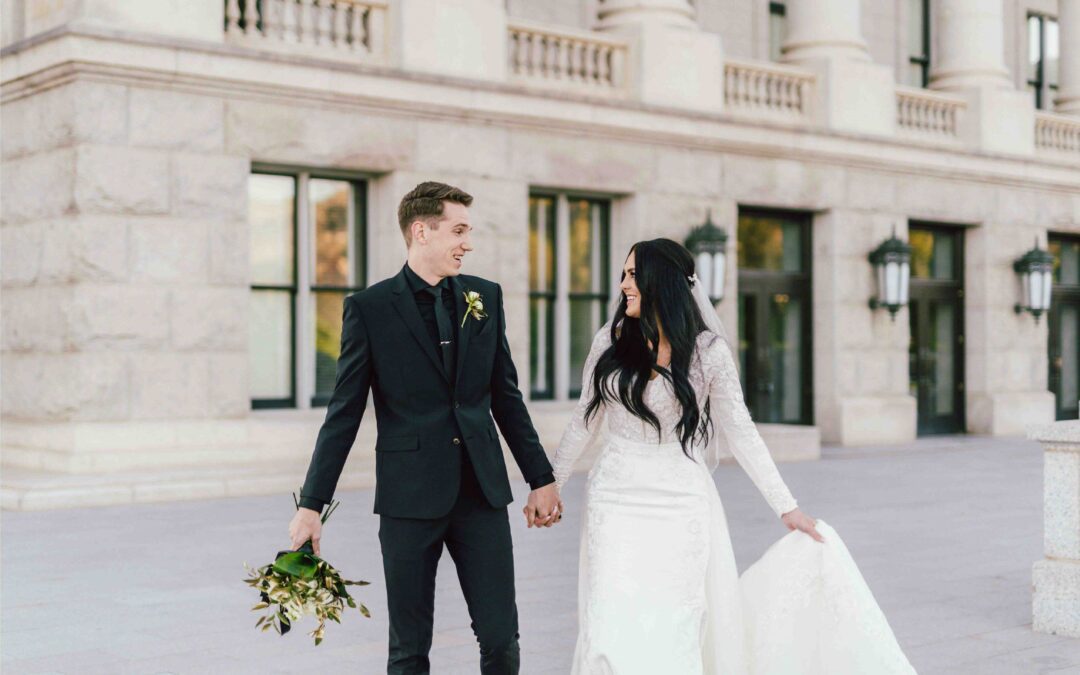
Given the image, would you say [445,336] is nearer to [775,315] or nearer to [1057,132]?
[775,315]

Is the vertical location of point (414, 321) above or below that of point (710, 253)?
below

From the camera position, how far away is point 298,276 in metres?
14.8

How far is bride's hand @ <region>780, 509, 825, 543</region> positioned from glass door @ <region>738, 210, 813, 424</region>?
14.2 m

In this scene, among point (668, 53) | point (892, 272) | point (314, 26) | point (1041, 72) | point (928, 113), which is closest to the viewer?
point (314, 26)

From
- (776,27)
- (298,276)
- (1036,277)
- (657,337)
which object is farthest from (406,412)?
(1036,277)

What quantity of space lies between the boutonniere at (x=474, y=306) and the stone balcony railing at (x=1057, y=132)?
20593 mm

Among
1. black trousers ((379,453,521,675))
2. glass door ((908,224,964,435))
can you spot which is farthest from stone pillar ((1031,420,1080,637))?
glass door ((908,224,964,435))

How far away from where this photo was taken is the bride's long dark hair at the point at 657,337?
5.07 metres

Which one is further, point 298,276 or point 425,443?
point 298,276

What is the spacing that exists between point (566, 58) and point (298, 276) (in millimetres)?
4714

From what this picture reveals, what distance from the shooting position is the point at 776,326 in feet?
65.6

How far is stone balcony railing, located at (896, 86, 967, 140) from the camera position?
20969 mm

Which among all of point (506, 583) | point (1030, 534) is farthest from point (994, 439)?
point (506, 583)

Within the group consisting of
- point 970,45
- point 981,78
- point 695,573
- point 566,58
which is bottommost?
point 695,573
